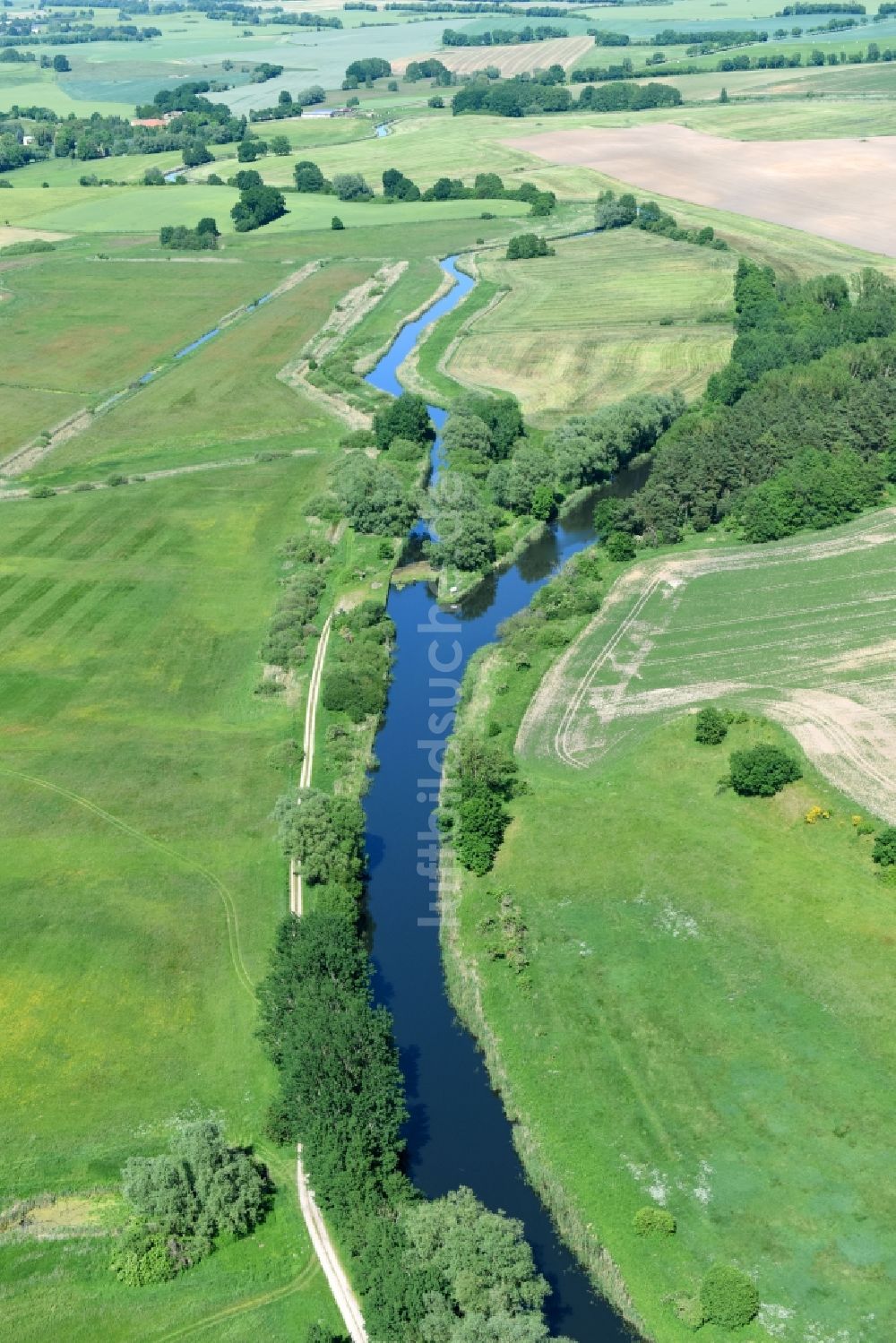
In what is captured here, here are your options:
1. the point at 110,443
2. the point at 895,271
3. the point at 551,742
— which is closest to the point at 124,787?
the point at 551,742

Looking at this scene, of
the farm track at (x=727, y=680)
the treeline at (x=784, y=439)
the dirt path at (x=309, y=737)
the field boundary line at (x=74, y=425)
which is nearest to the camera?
the dirt path at (x=309, y=737)

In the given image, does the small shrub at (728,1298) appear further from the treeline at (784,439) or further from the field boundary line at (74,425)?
the field boundary line at (74,425)

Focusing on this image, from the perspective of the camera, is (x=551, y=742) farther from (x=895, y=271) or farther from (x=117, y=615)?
(x=895, y=271)

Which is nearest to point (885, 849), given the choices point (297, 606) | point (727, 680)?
point (727, 680)

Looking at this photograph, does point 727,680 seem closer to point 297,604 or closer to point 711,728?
point 711,728

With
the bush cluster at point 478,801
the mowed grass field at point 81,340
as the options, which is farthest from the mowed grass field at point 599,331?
the bush cluster at point 478,801

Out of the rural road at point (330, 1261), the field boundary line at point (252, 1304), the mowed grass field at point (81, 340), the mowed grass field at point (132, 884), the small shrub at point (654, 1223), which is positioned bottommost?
the field boundary line at point (252, 1304)

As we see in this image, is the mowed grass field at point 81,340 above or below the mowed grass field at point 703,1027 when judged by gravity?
above

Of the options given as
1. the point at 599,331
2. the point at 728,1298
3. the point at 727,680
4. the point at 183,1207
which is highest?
the point at 599,331
